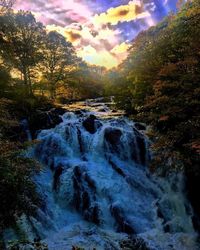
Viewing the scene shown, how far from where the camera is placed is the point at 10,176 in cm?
634

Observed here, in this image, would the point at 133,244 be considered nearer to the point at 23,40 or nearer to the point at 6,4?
the point at 6,4

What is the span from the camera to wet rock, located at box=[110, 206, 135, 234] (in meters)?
12.5

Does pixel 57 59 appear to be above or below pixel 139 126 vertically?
Answer: above

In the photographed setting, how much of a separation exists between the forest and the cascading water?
350 millimetres

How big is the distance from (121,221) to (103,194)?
170 cm

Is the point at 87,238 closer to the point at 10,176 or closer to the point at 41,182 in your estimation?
the point at 41,182

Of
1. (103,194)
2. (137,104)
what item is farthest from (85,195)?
(137,104)

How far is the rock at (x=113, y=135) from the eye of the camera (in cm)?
1758

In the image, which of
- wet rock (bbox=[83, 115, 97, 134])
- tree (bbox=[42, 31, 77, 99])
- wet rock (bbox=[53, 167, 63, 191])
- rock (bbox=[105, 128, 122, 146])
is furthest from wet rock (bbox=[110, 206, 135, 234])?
tree (bbox=[42, 31, 77, 99])

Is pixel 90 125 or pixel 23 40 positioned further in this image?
pixel 23 40

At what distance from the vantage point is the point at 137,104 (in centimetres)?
2166

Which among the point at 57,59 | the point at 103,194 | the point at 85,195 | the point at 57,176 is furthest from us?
the point at 57,59

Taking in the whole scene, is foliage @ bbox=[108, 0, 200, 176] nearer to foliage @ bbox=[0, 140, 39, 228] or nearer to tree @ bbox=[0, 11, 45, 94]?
foliage @ bbox=[0, 140, 39, 228]

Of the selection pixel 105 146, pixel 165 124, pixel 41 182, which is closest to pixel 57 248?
pixel 41 182
